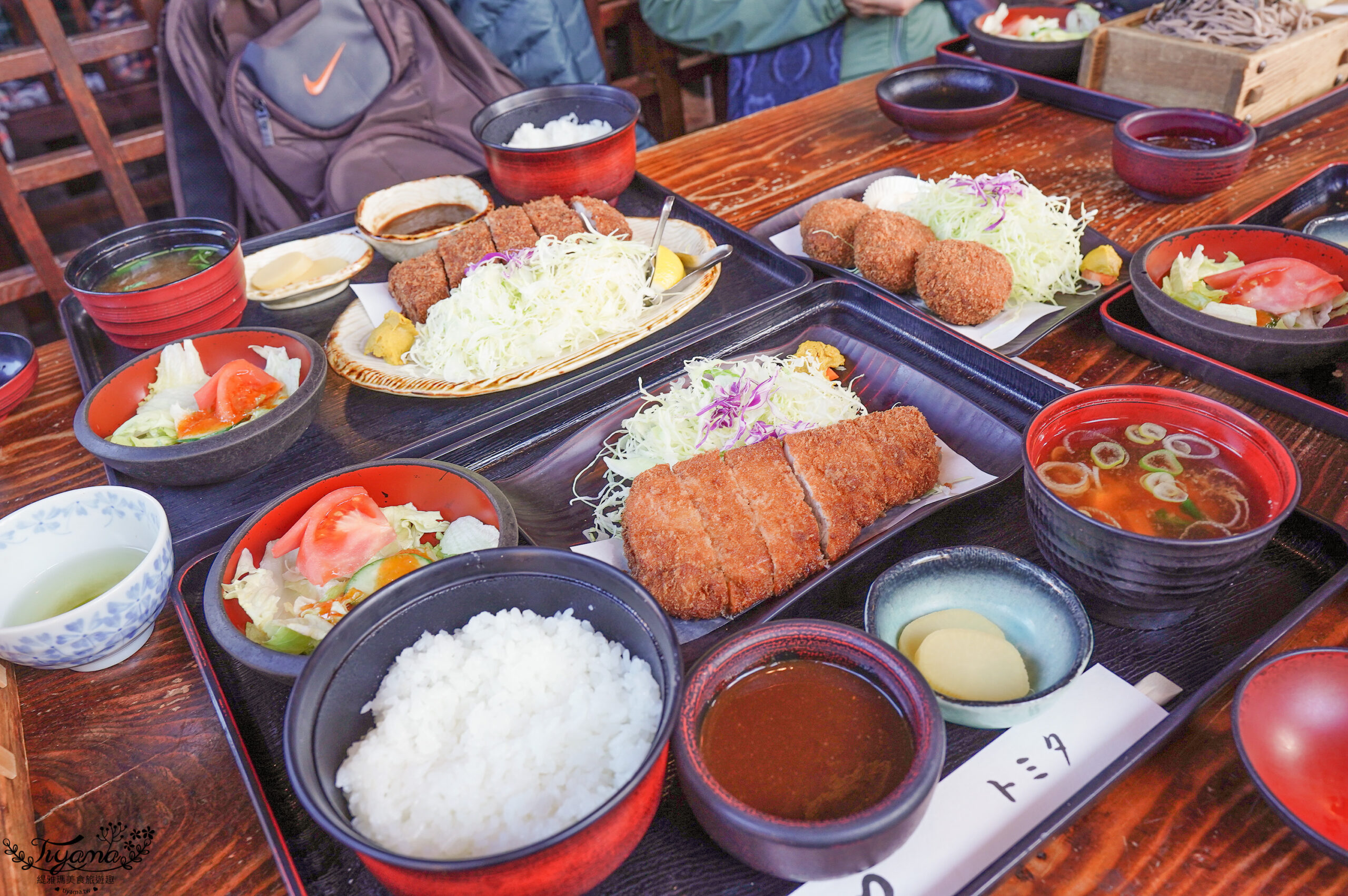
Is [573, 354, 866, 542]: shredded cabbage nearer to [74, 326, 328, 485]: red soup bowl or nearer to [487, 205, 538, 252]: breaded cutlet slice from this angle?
[74, 326, 328, 485]: red soup bowl

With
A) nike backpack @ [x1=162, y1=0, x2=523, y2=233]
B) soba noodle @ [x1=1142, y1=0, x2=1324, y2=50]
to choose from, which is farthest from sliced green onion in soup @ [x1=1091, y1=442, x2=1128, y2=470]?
nike backpack @ [x1=162, y1=0, x2=523, y2=233]

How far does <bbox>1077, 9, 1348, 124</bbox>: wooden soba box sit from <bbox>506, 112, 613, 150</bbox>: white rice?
2495 millimetres

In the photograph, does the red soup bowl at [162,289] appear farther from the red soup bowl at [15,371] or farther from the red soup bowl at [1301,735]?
the red soup bowl at [1301,735]

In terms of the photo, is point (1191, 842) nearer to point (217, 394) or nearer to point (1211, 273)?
point (1211, 273)

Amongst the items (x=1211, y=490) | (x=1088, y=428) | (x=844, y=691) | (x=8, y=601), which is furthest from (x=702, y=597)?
(x=8, y=601)

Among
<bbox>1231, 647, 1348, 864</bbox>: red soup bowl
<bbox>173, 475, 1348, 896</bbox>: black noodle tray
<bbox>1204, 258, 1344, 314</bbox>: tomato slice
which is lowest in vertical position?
<bbox>173, 475, 1348, 896</bbox>: black noodle tray

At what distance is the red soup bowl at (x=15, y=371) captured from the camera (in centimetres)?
255

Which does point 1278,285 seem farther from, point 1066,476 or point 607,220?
point 607,220

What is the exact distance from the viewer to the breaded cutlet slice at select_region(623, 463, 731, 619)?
1.68 m

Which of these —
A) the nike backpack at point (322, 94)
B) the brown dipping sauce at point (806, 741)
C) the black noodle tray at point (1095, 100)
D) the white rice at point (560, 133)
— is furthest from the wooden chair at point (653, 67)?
the brown dipping sauce at point (806, 741)

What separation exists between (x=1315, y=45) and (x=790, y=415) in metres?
3.38

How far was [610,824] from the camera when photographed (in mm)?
1121

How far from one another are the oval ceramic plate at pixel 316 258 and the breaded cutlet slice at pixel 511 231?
527mm

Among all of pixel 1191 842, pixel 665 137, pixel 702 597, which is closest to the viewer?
pixel 1191 842
